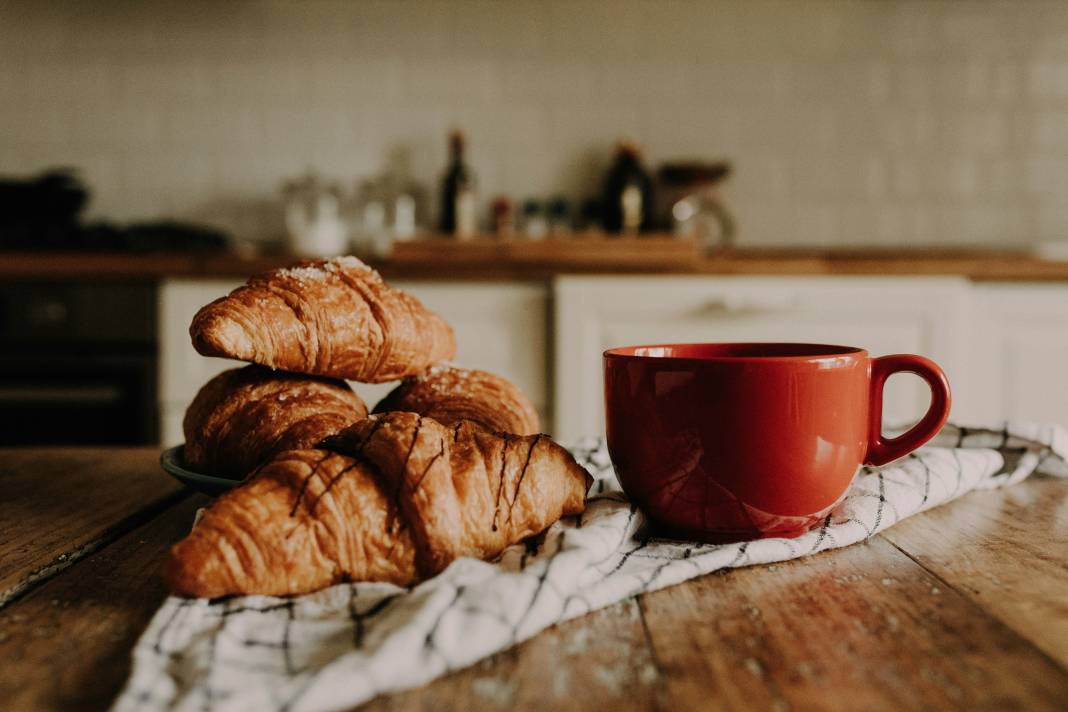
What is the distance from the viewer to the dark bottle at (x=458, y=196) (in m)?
2.44

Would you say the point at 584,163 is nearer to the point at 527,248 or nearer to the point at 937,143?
the point at 527,248

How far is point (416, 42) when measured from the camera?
2.59 m

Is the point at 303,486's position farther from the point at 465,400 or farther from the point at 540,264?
the point at 540,264

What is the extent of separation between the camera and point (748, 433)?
520 mm

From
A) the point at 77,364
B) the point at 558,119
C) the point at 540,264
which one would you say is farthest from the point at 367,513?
the point at 558,119

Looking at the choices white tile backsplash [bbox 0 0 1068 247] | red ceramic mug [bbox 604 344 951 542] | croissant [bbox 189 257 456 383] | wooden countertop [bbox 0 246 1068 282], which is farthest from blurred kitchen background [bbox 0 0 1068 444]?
red ceramic mug [bbox 604 344 951 542]

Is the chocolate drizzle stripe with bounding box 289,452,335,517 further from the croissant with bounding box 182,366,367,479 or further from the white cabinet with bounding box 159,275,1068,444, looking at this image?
the white cabinet with bounding box 159,275,1068,444

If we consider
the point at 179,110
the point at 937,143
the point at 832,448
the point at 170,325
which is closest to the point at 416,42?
the point at 179,110

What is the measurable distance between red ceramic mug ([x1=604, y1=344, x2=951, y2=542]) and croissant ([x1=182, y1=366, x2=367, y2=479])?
21 cm

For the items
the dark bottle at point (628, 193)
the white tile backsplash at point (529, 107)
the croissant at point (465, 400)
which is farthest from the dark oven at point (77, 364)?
the croissant at point (465, 400)

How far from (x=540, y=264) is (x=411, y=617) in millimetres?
1504

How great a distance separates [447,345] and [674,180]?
1769mm

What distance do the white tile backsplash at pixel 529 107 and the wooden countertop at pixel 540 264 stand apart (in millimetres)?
719

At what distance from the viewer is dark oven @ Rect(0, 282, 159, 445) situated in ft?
6.13
